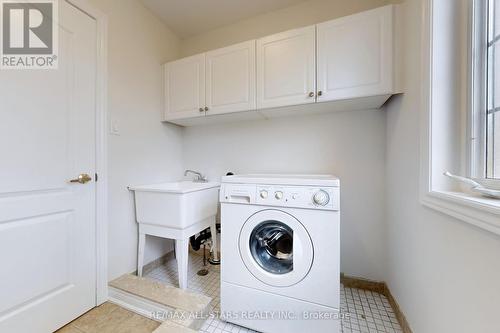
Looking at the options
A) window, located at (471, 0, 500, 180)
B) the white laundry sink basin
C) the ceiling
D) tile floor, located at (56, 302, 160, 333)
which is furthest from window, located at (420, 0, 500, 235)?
tile floor, located at (56, 302, 160, 333)

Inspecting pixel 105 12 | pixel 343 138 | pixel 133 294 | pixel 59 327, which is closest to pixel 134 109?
pixel 105 12

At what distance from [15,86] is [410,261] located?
2297 mm

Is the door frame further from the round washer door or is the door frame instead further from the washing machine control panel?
the washing machine control panel

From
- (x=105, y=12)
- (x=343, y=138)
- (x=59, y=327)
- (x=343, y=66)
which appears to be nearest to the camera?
(x=59, y=327)

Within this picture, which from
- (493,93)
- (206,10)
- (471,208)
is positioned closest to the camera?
(471,208)

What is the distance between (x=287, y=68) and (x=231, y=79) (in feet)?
1.55

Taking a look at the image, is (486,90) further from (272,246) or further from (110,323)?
(110,323)

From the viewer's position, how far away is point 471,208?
0.61 metres

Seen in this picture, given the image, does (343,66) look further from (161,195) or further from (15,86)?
(15,86)

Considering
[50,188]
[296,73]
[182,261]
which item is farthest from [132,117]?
[296,73]

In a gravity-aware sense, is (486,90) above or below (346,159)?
above

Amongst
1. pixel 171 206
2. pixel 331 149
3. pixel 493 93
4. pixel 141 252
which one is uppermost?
pixel 493 93

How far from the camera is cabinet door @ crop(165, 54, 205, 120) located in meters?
1.79

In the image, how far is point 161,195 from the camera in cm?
153
